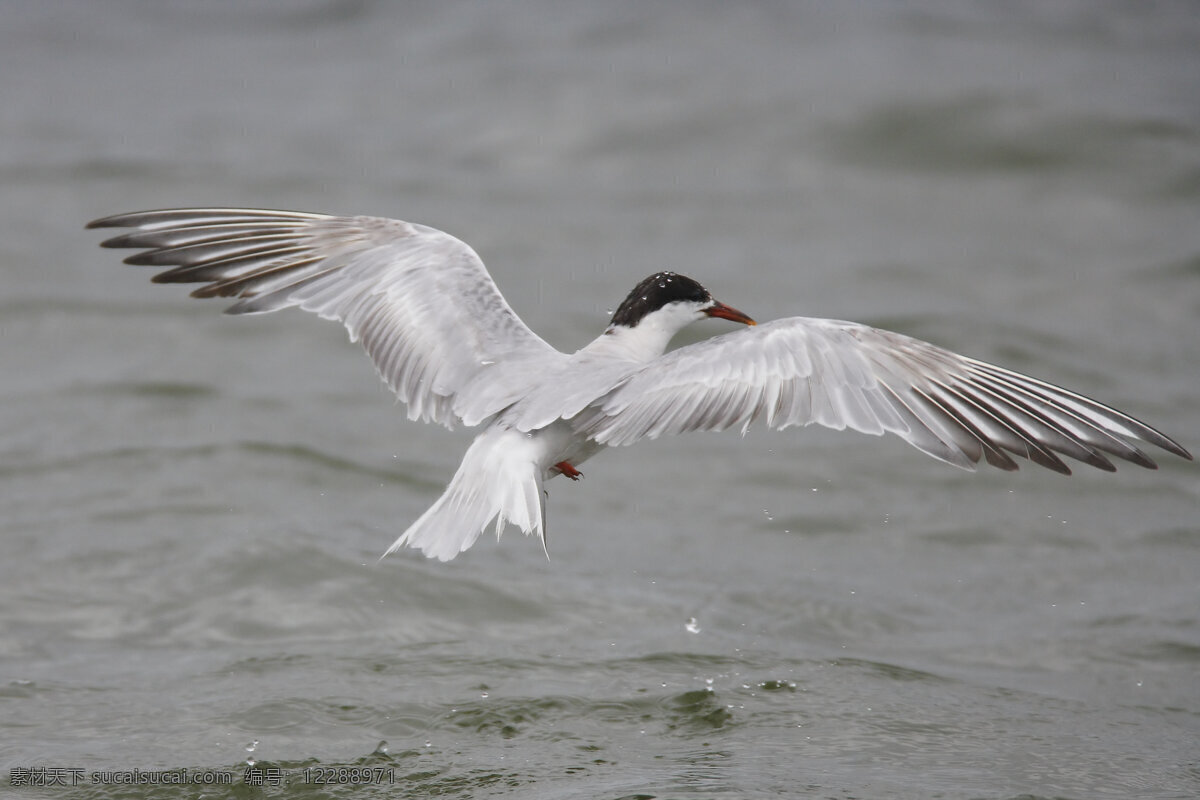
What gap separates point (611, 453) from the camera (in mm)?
8812

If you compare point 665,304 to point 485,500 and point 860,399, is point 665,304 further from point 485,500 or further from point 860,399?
point 485,500

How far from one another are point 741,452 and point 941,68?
17.7 ft

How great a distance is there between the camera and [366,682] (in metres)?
6.09

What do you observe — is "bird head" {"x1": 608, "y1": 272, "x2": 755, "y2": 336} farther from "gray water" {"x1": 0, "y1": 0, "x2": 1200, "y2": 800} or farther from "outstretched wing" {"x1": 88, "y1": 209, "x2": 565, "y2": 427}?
"gray water" {"x1": 0, "y1": 0, "x2": 1200, "y2": 800}

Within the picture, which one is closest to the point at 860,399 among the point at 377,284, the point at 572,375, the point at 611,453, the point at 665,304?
the point at 572,375

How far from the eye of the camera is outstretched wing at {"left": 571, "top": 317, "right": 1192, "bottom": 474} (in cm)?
473

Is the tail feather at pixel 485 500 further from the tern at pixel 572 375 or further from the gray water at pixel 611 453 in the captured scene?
the gray water at pixel 611 453

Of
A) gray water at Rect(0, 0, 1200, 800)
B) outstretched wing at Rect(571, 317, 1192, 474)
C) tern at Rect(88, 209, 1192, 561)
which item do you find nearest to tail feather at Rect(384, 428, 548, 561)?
tern at Rect(88, 209, 1192, 561)

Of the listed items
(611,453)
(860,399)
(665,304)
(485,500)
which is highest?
(665,304)

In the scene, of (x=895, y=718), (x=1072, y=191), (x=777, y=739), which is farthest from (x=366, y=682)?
(x=1072, y=191)

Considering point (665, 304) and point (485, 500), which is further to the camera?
point (665, 304)

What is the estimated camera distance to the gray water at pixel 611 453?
5.65 m

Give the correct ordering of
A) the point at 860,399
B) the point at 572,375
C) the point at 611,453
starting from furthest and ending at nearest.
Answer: the point at 611,453
the point at 572,375
the point at 860,399

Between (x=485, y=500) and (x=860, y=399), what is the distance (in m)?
1.25
